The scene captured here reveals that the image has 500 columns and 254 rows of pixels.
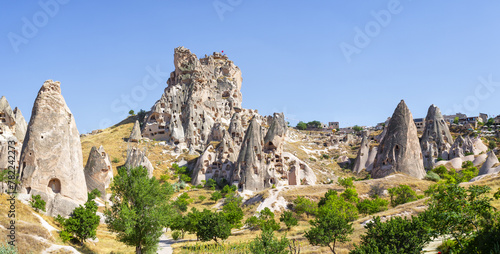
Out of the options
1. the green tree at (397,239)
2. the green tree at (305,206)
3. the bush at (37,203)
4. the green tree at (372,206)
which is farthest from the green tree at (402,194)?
the bush at (37,203)

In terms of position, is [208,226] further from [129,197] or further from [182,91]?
[182,91]

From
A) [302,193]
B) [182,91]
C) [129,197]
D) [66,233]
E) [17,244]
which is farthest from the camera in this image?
[182,91]

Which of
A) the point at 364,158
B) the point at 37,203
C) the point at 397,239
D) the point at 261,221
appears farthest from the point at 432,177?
the point at 37,203

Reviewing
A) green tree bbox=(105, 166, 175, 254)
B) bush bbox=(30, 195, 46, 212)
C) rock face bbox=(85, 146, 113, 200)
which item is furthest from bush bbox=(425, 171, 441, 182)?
bush bbox=(30, 195, 46, 212)

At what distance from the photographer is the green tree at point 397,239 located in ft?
54.7

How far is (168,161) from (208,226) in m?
42.0

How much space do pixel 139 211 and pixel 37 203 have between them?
9.72 metres

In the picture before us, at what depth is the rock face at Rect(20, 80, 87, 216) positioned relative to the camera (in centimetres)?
3130

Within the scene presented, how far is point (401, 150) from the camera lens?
54.4m

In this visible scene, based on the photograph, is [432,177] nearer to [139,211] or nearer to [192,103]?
[139,211]

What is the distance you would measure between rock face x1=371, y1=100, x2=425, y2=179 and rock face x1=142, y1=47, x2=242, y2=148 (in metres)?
38.7

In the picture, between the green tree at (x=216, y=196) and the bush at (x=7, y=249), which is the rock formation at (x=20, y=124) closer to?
the green tree at (x=216, y=196)

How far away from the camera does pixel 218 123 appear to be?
81.2 m

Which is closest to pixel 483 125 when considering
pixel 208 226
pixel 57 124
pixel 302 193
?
pixel 302 193
